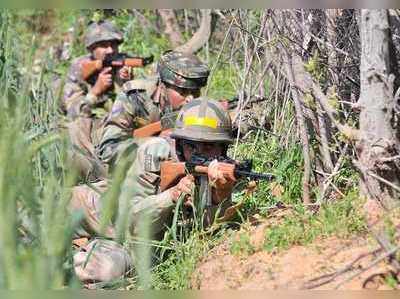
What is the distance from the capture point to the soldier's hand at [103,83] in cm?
817

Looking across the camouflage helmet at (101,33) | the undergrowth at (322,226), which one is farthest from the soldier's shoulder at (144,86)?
the undergrowth at (322,226)

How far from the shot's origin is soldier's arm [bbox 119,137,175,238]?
439 cm

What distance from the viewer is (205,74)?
19.6ft

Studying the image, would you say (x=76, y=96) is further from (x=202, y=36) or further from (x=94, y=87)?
(x=202, y=36)

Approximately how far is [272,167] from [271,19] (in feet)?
2.46

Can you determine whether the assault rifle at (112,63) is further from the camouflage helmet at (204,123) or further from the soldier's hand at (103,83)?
the camouflage helmet at (204,123)

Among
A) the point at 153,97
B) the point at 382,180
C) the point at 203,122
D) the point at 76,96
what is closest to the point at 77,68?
the point at 76,96

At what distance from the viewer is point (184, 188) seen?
4.33m

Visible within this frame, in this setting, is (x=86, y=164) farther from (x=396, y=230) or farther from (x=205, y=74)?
(x=396, y=230)

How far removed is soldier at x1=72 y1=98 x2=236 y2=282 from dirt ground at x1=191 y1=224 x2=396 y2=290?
430mm

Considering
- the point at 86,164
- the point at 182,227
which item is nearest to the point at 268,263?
the point at 182,227

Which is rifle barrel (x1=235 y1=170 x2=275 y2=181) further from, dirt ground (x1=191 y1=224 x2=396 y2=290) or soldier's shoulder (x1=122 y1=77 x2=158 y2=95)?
soldier's shoulder (x1=122 y1=77 x2=158 y2=95)

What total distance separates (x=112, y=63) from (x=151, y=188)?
372 centimetres

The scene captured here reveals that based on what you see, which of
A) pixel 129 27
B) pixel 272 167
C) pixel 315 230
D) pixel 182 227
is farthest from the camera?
pixel 129 27
